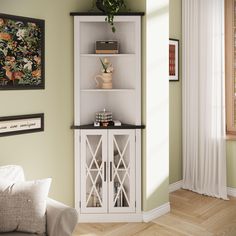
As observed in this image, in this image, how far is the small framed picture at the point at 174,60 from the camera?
4176 millimetres

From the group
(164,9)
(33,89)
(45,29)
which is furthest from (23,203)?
(164,9)

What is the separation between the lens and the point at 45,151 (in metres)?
3.15

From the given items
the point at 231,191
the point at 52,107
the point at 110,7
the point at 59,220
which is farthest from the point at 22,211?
the point at 231,191

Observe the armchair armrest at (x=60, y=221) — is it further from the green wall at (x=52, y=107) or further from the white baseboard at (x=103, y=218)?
the white baseboard at (x=103, y=218)

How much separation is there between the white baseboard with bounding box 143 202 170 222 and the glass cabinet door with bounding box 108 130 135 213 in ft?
0.48

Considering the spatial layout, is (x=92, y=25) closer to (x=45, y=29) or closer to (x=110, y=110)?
(x=45, y=29)

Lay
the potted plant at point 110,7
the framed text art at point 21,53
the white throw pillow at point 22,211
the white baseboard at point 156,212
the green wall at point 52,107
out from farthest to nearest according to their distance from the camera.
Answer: the white baseboard at point 156,212 < the potted plant at point 110,7 < the green wall at point 52,107 < the framed text art at point 21,53 < the white throw pillow at point 22,211

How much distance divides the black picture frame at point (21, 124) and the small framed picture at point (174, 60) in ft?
5.94

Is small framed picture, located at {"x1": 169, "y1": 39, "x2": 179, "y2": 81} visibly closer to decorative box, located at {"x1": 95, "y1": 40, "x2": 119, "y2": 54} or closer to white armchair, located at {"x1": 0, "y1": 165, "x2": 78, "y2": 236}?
decorative box, located at {"x1": 95, "y1": 40, "x2": 119, "y2": 54}

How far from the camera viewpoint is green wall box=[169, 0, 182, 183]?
421 centimetres

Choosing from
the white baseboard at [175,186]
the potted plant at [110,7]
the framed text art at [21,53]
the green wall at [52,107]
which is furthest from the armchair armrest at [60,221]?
the white baseboard at [175,186]

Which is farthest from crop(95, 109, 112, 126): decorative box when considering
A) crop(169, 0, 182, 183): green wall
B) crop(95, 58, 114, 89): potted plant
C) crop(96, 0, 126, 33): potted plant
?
crop(169, 0, 182, 183): green wall

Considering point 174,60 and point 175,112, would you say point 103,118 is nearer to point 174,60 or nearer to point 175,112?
point 175,112

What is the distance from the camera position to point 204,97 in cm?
413
